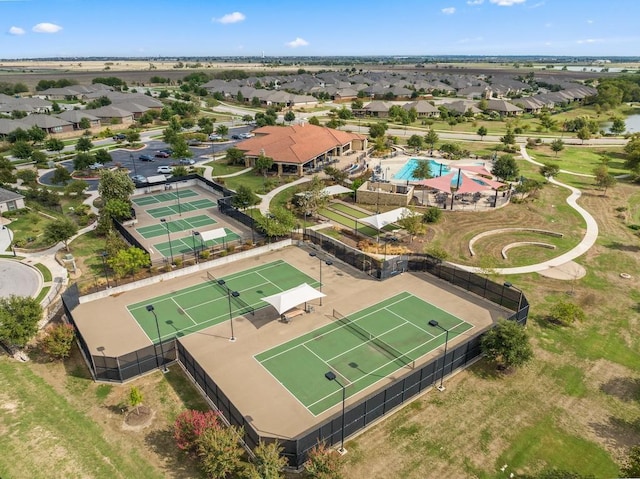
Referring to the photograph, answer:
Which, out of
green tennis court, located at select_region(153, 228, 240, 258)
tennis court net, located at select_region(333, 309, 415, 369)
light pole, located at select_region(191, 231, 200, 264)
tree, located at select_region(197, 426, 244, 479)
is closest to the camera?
tree, located at select_region(197, 426, 244, 479)

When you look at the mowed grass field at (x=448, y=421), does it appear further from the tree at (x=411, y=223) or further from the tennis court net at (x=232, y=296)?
the tree at (x=411, y=223)

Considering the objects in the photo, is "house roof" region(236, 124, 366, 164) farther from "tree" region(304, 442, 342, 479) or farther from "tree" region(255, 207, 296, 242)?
"tree" region(304, 442, 342, 479)

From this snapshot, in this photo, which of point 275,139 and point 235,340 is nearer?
point 235,340

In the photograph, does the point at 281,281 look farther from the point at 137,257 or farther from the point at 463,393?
the point at 463,393

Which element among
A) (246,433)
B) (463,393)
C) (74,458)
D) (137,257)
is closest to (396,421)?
(463,393)

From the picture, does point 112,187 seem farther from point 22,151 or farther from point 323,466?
point 323,466

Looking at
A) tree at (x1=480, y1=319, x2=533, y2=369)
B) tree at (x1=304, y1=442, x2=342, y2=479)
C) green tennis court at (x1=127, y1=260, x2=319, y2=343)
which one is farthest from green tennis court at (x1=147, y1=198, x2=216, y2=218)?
tree at (x1=304, y1=442, x2=342, y2=479)
